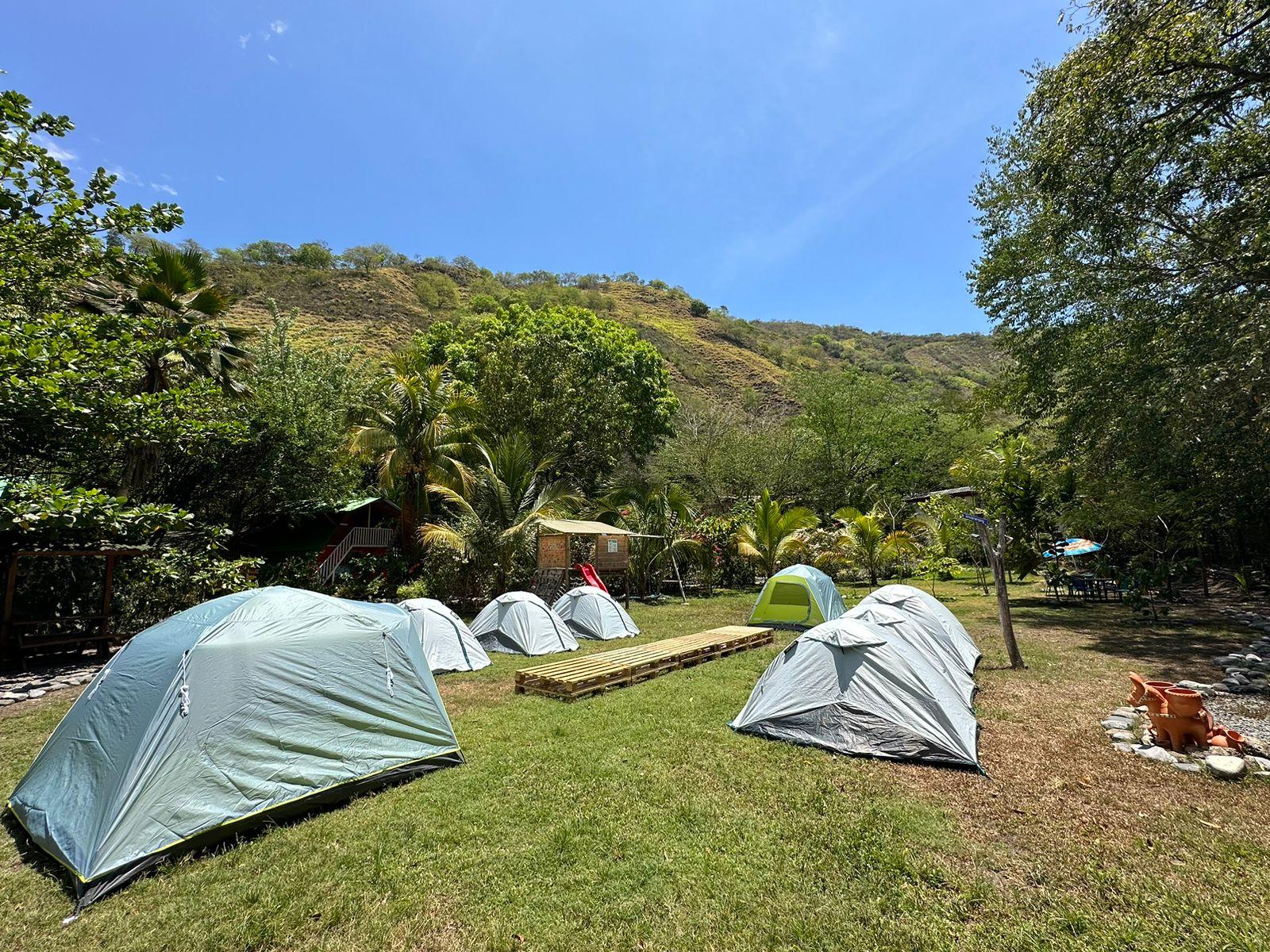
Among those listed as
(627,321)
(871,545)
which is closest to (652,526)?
(871,545)

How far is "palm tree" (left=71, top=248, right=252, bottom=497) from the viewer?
1215cm

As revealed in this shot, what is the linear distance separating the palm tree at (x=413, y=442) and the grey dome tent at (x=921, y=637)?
12.2 m

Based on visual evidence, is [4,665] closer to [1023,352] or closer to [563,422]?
[563,422]

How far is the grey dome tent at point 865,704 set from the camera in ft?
18.5

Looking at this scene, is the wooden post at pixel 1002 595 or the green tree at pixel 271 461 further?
the green tree at pixel 271 461

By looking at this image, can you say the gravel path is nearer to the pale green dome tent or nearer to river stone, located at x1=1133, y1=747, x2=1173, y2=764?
river stone, located at x1=1133, y1=747, x2=1173, y2=764

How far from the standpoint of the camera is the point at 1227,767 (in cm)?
507

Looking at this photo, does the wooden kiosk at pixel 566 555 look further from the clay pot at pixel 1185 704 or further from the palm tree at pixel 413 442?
the clay pot at pixel 1185 704

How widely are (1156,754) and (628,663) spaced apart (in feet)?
20.9

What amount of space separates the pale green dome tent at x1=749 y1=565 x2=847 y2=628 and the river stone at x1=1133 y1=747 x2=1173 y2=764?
7.34 meters

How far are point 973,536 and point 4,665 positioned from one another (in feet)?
81.0

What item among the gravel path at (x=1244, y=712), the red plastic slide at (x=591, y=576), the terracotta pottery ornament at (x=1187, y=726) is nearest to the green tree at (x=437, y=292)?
the red plastic slide at (x=591, y=576)

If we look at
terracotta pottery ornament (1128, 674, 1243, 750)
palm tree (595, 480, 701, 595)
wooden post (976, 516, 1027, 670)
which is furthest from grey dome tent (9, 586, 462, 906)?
palm tree (595, 480, 701, 595)

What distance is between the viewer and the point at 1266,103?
8867mm
